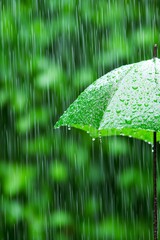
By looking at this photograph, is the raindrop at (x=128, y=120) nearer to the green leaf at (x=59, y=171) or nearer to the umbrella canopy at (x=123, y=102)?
the umbrella canopy at (x=123, y=102)

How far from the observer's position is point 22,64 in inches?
125

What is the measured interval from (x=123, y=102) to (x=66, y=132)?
155 cm

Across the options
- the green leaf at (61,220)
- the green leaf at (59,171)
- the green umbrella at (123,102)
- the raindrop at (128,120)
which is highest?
the green umbrella at (123,102)

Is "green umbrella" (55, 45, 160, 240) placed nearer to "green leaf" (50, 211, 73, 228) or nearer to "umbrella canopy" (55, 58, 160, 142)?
"umbrella canopy" (55, 58, 160, 142)

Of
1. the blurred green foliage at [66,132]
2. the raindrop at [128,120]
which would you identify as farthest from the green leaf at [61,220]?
the raindrop at [128,120]

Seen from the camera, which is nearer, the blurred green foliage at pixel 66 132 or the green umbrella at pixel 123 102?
the green umbrella at pixel 123 102

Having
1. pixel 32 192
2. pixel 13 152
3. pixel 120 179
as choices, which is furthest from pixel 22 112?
pixel 120 179

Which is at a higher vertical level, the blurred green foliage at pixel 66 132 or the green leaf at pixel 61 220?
the blurred green foliage at pixel 66 132

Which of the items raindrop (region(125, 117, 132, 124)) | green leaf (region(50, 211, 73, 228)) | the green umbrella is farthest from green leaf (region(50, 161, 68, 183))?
raindrop (region(125, 117, 132, 124))

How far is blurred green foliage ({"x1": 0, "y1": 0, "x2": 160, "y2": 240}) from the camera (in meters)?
3.11

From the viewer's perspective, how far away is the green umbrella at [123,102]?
1559 mm

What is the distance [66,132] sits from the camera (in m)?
3.15

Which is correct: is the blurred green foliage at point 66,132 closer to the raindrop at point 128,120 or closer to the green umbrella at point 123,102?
the green umbrella at point 123,102

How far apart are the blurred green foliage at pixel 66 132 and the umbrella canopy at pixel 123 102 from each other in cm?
137
